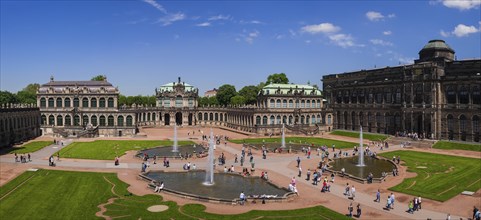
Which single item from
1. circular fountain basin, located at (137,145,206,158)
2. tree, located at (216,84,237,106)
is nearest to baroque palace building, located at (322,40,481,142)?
circular fountain basin, located at (137,145,206,158)

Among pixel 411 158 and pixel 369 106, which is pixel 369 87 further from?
pixel 411 158

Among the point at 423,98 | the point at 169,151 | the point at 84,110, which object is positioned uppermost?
the point at 423,98

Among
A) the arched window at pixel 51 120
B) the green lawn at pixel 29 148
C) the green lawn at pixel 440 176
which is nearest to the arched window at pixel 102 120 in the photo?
the arched window at pixel 51 120

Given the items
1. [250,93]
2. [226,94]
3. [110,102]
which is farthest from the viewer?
[226,94]

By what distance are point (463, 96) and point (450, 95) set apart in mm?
2940

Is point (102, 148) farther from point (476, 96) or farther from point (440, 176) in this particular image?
point (476, 96)

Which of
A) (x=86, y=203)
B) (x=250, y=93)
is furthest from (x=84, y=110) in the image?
(x=86, y=203)

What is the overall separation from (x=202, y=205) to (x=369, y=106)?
86.2 metres

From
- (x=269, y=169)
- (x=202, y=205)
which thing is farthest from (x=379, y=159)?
(x=202, y=205)

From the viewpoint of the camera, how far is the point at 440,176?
5394 cm

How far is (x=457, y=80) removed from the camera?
89.7 m

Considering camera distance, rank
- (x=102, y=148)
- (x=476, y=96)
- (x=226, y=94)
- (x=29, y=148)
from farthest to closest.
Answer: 1. (x=226, y=94)
2. (x=476, y=96)
3. (x=102, y=148)
4. (x=29, y=148)

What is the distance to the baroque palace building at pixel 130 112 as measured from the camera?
11312 centimetres

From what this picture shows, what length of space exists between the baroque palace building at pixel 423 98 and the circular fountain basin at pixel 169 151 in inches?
2151
